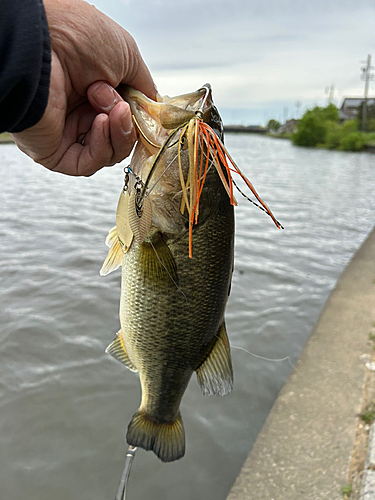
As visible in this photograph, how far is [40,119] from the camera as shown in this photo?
56.9 inches

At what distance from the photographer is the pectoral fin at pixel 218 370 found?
6.25 feet

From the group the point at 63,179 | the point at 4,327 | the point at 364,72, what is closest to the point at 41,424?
the point at 4,327

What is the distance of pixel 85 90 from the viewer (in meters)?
1.73

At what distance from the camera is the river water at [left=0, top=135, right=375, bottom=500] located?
310 cm

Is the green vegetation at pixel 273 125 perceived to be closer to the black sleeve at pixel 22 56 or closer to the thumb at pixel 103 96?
the thumb at pixel 103 96

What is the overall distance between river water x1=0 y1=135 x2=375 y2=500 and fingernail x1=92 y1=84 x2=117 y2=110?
9.00ft

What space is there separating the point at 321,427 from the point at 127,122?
2.72 meters

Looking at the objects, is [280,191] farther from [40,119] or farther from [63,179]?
[40,119]

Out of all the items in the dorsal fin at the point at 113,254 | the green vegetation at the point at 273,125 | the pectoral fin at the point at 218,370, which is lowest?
the pectoral fin at the point at 218,370

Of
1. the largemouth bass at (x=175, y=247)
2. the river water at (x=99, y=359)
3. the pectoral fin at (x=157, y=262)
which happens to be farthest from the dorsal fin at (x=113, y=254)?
the river water at (x=99, y=359)

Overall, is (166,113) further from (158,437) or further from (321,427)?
(321,427)

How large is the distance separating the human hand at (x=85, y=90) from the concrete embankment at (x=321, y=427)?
7.56 ft

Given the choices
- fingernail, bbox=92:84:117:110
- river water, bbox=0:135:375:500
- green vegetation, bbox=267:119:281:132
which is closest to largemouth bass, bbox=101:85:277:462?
fingernail, bbox=92:84:117:110

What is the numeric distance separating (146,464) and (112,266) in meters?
2.00
